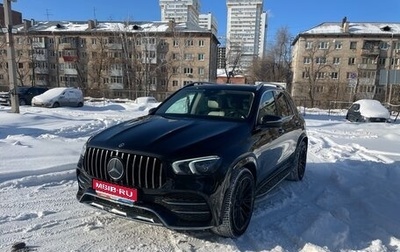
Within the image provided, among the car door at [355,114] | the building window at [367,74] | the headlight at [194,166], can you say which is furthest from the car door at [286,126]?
the building window at [367,74]

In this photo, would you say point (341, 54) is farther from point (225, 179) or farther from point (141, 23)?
point (225, 179)

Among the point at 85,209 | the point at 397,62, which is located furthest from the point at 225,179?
the point at 397,62

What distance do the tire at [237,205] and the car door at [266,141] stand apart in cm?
36

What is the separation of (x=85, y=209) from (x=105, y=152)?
1.29 m

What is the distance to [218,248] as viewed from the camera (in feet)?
10.1

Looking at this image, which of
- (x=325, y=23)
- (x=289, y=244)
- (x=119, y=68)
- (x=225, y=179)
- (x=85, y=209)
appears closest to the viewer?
(x=225, y=179)

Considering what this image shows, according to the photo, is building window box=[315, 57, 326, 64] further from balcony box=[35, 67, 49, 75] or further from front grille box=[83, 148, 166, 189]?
front grille box=[83, 148, 166, 189]

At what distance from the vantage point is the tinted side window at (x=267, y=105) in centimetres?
396

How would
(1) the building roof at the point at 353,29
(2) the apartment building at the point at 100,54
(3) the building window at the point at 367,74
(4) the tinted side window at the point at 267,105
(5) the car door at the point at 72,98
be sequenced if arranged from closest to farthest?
(4) the tinted side window at the point at 267,105
(5) the car door at the point at 72,98
(2) the apartment building at the point at 100,54
(1) the building roof at the point at 353,29
(3) the building window at the point at 367,74

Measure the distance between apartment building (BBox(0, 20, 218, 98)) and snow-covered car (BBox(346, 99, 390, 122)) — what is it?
34129 millimetres

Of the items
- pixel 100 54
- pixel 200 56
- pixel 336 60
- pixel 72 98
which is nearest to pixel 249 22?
pixel 336 60

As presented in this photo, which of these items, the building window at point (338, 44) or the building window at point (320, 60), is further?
the building window at point (320, 60)

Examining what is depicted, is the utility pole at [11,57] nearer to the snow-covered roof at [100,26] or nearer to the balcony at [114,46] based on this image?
the balcony at [114,46]

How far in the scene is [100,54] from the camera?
170ft
